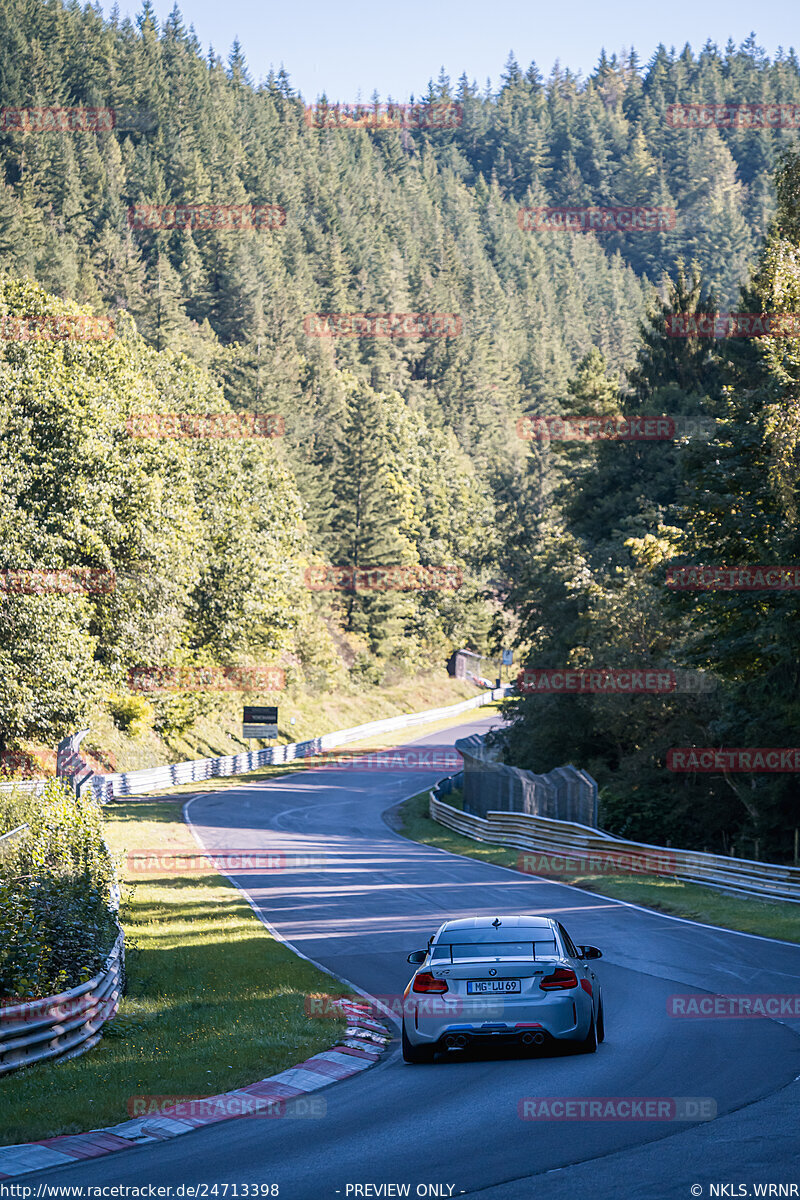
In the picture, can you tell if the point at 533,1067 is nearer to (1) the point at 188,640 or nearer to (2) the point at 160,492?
(2) the point at 160,492

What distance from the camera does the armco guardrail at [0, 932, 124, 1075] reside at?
11.5m

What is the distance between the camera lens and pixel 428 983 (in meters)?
11.3

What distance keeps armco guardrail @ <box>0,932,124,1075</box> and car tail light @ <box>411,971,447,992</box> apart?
372cm

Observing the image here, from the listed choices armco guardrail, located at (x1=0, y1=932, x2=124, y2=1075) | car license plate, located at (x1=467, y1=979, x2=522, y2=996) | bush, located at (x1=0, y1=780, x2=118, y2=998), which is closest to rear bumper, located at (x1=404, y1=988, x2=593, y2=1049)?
car license plate, located at (x1=467, y1=979, x2=522, y2=996)

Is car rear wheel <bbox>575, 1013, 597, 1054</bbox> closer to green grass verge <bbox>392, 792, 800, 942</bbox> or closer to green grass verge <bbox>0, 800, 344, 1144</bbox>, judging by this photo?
green grass verge <bbox>0, 800, 344, 1144</bbox>

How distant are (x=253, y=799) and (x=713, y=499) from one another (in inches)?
1194

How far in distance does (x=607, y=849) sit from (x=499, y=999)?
21570 mm

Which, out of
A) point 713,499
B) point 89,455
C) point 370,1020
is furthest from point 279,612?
point 370,1020

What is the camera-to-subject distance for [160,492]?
2058 inches

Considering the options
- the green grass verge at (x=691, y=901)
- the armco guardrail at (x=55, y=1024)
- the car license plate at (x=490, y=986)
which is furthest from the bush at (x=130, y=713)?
the car license plate at (x=490, y=986)

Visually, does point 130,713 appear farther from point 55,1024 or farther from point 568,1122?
point 568,1122

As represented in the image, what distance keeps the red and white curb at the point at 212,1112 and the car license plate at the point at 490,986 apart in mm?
1478

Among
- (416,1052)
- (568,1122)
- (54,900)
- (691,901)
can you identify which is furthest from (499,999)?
(691,901)

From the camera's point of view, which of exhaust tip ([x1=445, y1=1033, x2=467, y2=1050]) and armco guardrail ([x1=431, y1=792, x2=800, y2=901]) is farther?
armco guardrail ([x1=431, y1=792, x2=800, y2=901])
